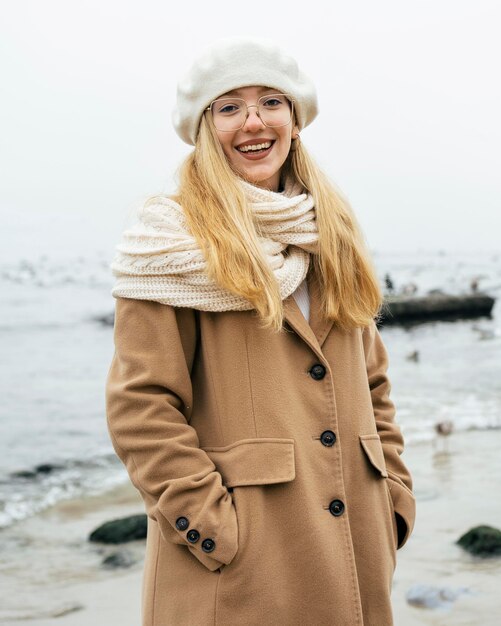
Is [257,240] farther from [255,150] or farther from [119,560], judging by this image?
[119,560]

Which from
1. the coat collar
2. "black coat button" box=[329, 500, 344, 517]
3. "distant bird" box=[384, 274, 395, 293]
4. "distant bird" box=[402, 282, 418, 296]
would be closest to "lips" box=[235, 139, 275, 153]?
the coat collar

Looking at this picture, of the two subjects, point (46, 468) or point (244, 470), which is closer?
point (244, 470)

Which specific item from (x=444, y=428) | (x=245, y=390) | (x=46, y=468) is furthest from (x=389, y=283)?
(x=245, y=390)

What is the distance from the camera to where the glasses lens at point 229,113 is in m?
1.59

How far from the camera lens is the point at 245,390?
1.47m

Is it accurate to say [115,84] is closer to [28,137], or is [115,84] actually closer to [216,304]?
[28,137]

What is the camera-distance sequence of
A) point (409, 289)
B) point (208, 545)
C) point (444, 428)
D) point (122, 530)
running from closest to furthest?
point (208, 545), point (122, 530), point (444, 428), point (409, 289)

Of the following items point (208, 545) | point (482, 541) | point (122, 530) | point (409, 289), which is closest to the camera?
point (208, 545)

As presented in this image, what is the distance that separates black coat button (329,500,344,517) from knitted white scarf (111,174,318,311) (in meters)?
0.38

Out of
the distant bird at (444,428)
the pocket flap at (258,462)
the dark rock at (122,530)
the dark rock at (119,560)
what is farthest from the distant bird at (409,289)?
the pocket flap at (258,462)

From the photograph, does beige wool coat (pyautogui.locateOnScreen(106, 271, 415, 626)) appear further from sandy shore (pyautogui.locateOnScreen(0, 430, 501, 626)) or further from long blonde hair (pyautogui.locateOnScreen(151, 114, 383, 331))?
sandy shore (pyautogui.locateOnScreen(0, 430, 501, 626))

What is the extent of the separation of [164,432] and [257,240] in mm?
379

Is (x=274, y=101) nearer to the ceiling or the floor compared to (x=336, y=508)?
nearer to the ceiling

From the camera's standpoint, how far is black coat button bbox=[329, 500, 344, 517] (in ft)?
4.88
